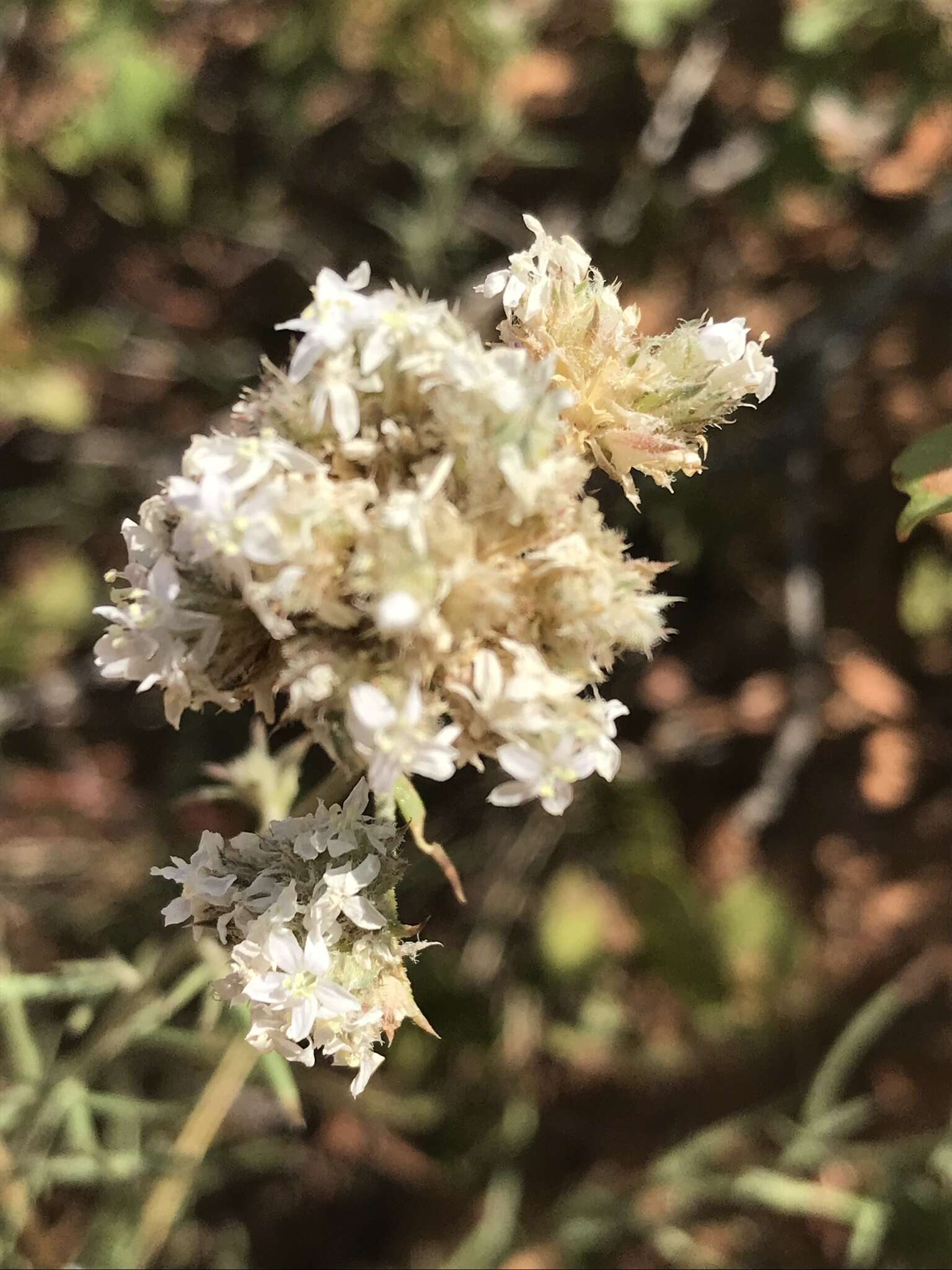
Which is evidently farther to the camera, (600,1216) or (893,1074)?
(893,1074)

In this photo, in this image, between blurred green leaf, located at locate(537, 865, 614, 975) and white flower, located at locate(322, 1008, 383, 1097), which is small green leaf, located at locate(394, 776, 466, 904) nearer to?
white flower, located at locate(322, 1008, 383, 1097)

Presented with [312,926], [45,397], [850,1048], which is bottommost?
[850,1048]

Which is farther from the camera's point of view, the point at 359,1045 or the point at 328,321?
the point at 359,1045

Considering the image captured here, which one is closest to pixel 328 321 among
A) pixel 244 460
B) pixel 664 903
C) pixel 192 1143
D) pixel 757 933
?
pixel 244 460

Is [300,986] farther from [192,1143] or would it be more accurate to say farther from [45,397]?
[45,397]

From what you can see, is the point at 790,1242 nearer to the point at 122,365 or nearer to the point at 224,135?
the point at 122,365

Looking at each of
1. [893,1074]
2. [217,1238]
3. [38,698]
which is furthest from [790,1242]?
[38,698]
